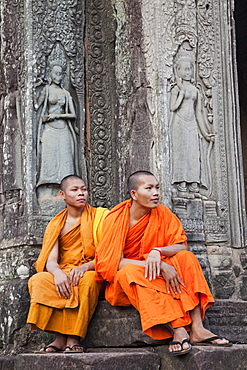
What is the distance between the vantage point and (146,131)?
622 centimetres

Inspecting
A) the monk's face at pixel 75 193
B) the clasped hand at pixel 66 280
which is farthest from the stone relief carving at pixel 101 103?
the clasped hand at pixel 66 280

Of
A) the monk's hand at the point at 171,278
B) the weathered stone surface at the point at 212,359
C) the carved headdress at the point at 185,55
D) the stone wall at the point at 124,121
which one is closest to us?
the weathered stone surface at the point at 212,359

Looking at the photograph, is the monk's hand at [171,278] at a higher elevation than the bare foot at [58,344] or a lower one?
higher

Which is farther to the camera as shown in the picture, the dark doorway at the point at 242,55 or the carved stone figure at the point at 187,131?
the dark doorway at the point at 242,55

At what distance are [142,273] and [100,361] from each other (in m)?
0.78

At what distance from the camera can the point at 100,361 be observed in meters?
4.31

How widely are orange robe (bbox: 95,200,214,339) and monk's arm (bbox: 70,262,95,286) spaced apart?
150 millimetres

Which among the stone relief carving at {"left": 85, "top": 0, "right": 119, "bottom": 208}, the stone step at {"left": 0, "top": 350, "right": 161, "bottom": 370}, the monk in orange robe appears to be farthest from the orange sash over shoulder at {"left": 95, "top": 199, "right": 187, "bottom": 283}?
the stone relief carving at {"left": 85, "top": 0, "right": 119, "bottom": 208}

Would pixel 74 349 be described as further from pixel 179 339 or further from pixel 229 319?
pixel 229 319

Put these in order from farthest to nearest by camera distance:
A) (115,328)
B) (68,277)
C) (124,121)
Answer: (124,121) < (68,277) < (115,328)

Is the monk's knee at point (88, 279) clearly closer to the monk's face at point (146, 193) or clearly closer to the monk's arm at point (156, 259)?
the monk's arm at point (156, 259)

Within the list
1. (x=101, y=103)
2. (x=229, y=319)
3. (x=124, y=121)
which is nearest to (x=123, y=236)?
(x=229, y=319)

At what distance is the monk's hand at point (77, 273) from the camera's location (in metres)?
5.06

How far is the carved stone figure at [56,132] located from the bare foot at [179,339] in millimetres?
2271
